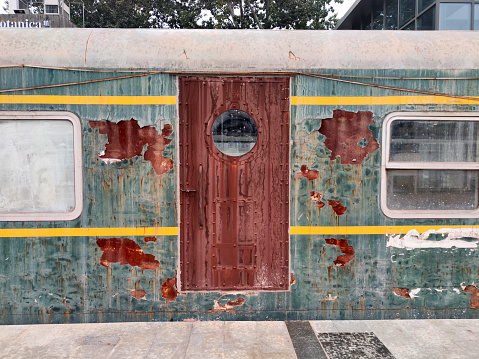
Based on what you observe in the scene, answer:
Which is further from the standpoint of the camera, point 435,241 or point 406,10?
point 406,10

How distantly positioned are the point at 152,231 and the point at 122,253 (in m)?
0.36

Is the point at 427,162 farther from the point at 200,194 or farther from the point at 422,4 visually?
the point at 422,4

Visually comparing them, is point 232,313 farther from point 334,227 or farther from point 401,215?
point 401,215

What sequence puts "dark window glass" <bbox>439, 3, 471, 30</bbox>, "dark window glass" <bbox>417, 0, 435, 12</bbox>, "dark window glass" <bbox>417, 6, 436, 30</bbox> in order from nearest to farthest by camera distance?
"dark window glass" <bbox>439, 3, 471, 30</bbox>
"dark window glass" <bbox>417, 6, 436, 30</bbox>
"dark window glass" <bbox>417, 0, 435, 12</bbox>

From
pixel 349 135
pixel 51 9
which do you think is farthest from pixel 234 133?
pixel 51 9

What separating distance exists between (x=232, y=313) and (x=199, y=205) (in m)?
1.11

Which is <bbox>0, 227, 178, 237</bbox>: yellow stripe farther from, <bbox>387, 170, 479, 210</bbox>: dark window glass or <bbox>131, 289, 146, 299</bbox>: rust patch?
<bbox>387, 170, 479, 210</bbox>: dark window glass

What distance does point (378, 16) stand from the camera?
1217 centimetres

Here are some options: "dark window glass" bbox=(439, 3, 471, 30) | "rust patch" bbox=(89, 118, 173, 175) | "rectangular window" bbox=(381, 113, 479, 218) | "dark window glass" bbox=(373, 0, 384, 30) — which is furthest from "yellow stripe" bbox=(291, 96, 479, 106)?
"dark window glass" bbox=(373, 0, 384, 30)

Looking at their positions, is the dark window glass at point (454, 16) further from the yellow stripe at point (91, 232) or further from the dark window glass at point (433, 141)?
the yellow stripe at point (91, 232)

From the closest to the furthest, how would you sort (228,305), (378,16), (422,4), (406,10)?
(228,305)
(422,4)
(406,10)
(378,16)

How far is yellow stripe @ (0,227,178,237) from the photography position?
10.8 ft

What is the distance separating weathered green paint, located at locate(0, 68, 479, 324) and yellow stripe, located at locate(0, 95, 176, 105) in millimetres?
46

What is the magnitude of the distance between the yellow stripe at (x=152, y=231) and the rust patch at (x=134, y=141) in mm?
583
